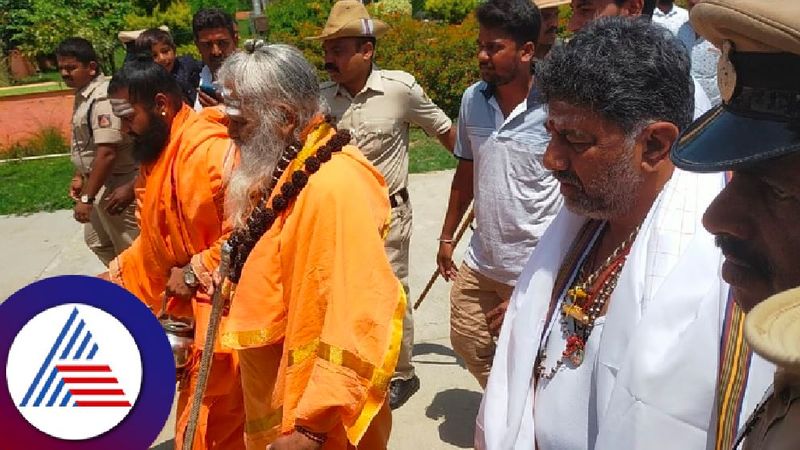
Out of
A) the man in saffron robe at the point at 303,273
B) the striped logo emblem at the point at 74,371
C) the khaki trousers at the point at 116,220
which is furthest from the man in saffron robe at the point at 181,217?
the khaki trousers at the point at 116,220

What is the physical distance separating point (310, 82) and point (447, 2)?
21735mm

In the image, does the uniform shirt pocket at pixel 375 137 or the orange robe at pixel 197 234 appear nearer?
the orange robe at pixel 197 234

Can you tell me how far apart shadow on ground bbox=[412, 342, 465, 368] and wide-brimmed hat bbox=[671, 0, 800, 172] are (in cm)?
397

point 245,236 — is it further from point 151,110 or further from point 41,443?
point 151,110

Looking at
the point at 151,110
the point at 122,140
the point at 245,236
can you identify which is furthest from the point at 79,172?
the point at 245,236

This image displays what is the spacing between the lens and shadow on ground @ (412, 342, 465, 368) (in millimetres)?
5191

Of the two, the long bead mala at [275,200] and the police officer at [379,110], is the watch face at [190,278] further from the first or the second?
the police officer at [379,110]

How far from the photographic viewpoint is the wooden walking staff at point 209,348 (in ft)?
9.80

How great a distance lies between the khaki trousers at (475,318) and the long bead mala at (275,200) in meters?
1.26

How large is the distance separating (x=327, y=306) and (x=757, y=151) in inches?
65.6

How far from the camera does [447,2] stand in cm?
2372

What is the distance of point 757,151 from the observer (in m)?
1.16

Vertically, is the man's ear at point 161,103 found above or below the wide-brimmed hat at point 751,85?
below

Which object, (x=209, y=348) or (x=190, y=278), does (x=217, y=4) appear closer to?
(x=190, y=278)
